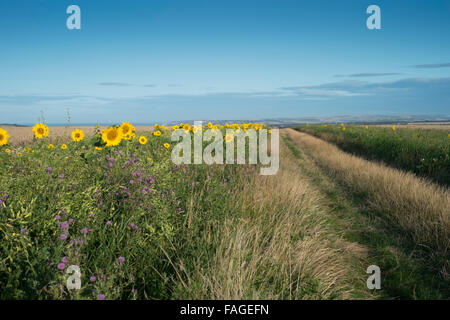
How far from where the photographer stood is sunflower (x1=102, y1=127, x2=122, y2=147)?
506cm

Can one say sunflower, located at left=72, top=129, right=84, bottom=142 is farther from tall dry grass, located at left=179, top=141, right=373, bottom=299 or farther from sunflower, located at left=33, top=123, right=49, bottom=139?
tall dry grass, located at left=179, top=141, right=373, bottom=299

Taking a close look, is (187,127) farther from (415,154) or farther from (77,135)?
(415,154)

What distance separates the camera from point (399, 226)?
5281 millimetres

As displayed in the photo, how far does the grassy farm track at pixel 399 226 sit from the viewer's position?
3.68 metres

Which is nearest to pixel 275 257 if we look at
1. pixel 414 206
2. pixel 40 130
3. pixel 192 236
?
pixel 192 236

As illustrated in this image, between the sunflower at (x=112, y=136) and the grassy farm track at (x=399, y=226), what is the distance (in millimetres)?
4591

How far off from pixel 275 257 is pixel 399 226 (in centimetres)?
362

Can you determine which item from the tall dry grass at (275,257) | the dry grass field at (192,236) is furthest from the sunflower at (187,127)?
the tall dry grass at (275,257)

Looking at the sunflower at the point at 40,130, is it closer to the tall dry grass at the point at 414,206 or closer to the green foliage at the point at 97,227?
the green foliage at the point at 97,227

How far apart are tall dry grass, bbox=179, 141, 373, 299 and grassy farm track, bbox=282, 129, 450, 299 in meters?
0.47

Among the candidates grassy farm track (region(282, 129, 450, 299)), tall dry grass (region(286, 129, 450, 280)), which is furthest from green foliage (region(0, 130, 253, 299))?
tall dry grass (region(286, 129, 450, 280))

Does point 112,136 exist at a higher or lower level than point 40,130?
lower
